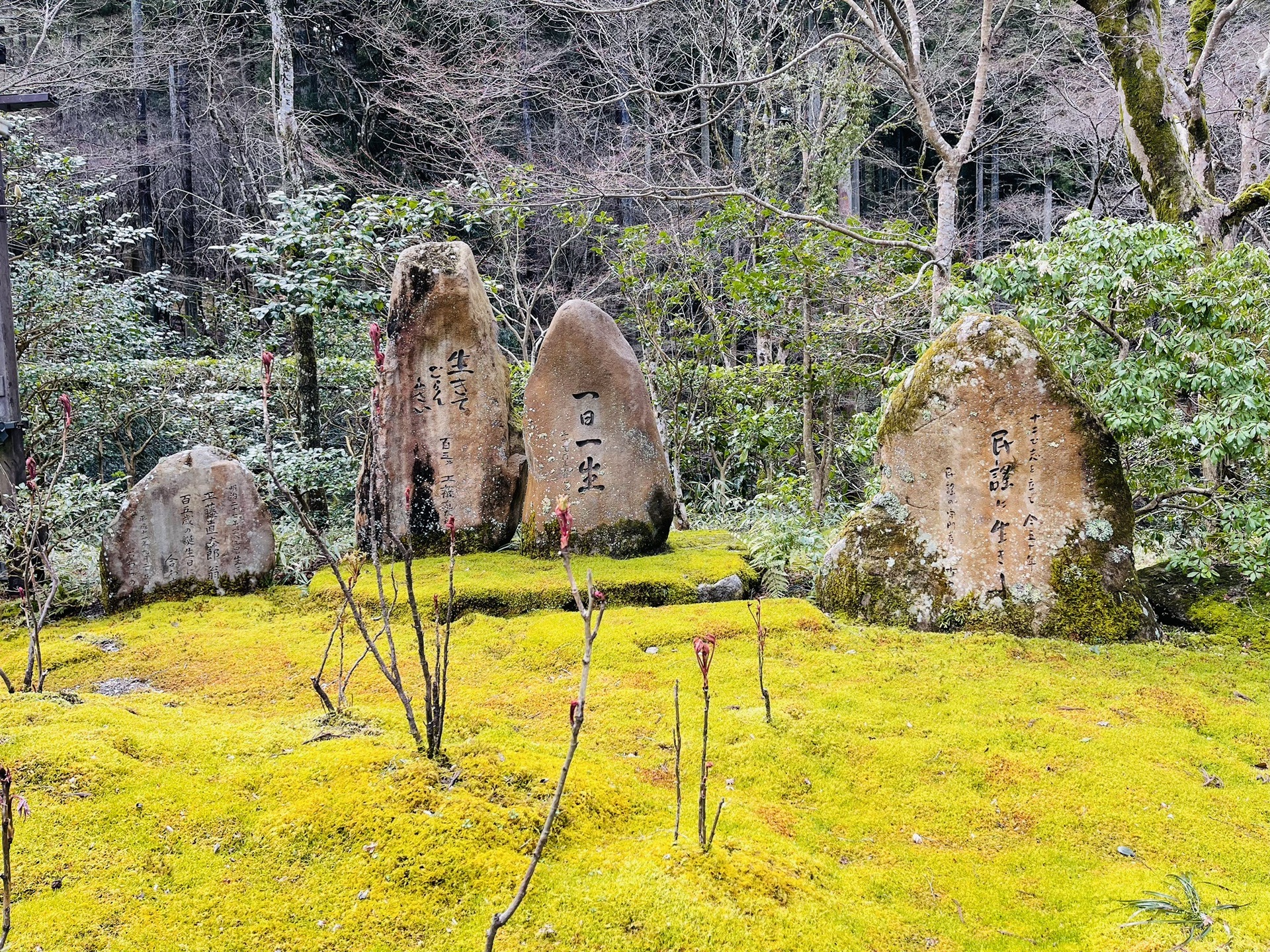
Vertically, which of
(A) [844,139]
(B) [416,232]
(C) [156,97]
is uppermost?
(C) [156,97]

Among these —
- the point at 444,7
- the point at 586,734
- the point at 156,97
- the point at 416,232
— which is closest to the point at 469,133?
the point at 416,232

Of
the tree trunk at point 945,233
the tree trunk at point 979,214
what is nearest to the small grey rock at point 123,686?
the tree trunk at point 945,233

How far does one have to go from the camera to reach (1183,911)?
2.30 meters

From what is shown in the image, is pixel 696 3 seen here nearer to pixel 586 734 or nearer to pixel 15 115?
pixel 15 115

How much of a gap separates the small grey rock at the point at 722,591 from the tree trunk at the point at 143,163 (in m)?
14.7

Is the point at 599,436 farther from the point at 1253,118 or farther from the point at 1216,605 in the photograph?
the point at 1253,118

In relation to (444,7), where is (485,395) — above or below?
below

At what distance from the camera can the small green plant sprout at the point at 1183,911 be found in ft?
7.26

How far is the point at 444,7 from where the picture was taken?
1484 centimetres

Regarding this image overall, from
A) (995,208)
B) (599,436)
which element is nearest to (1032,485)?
(599,436)

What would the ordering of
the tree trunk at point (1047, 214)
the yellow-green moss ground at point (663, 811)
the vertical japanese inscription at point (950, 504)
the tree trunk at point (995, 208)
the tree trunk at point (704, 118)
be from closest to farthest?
the yellow-green moss ground at point (663, 811) < the vertical japanese inscription at point (950, 504) < the tree trunk at point (704, 118) < the tree trunk at point (1047, 214) < the tree trunk at point (995, 208)

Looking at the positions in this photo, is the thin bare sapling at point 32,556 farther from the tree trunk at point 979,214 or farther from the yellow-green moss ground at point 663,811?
the tree trunk at point 979,214

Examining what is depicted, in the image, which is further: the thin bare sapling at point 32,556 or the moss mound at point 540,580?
the moss mound at point 540,580

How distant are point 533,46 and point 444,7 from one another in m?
2.00
